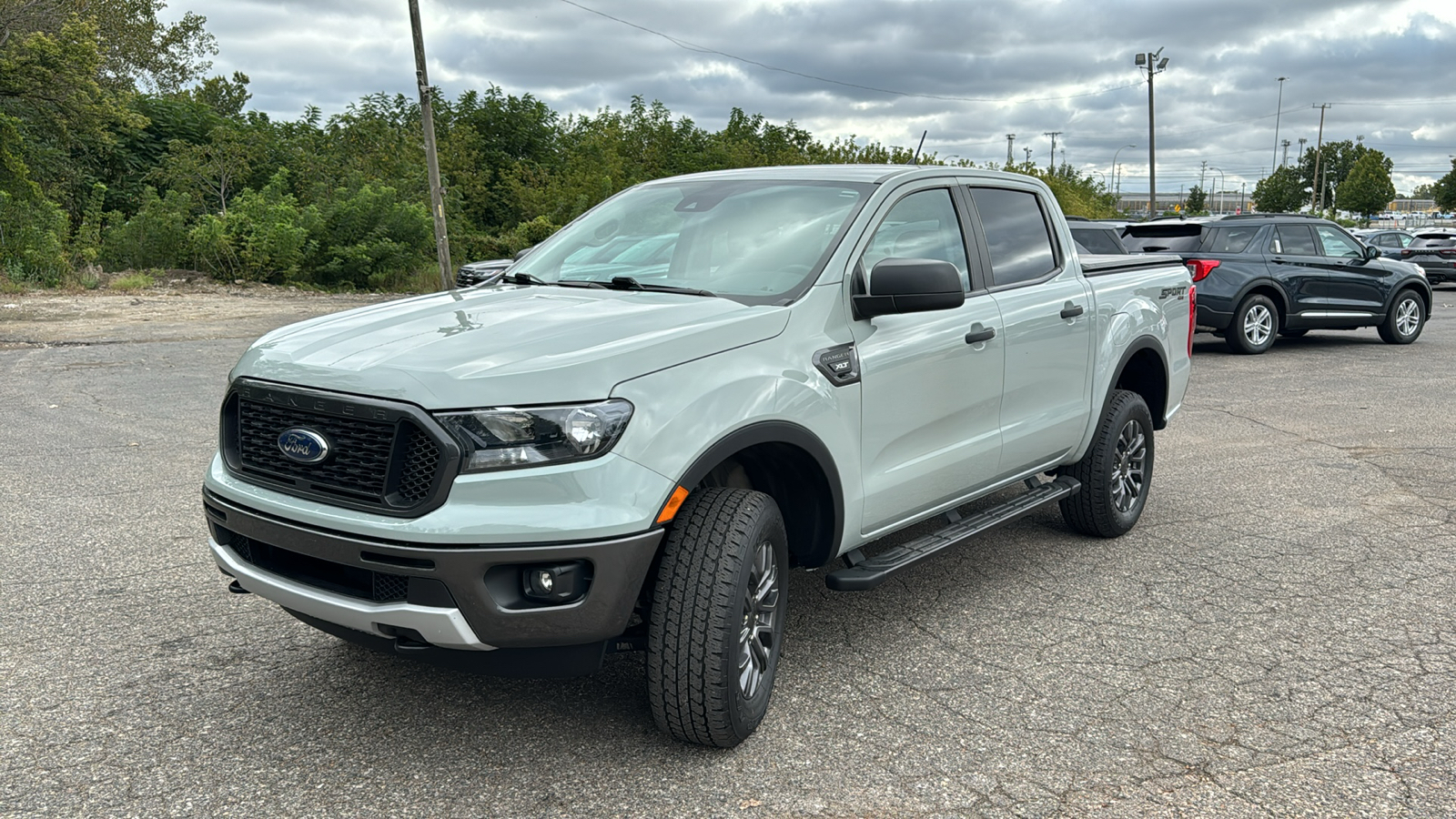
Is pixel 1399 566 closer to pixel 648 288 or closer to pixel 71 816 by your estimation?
pixel 648 288

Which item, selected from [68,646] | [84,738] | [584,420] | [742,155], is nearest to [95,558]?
[68,646]

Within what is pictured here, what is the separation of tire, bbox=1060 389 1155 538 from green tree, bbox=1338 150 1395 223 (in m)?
95.3

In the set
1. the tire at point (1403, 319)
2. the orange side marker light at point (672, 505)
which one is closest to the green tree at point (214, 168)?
the tire at point (1403, 319)

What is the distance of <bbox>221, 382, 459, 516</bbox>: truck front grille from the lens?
2.87 metres

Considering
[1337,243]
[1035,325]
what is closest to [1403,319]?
[1337,243]

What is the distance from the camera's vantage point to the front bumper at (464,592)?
2818 millimetres

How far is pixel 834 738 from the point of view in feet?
11.2

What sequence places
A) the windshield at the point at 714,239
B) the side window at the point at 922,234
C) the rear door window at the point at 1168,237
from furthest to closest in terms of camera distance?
the rear door window at the point at 1168,237 → the side window at the point at 922,234 → the windshield at the point at 714,239

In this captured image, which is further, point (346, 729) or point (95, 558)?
point (95, 558)

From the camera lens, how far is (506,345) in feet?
10.2

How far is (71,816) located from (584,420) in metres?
1.73

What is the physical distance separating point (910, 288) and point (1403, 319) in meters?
14.5

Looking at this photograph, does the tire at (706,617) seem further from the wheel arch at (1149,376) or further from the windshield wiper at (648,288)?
the wheel arch at (1149,376)

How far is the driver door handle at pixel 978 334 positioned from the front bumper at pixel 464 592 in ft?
6.04
